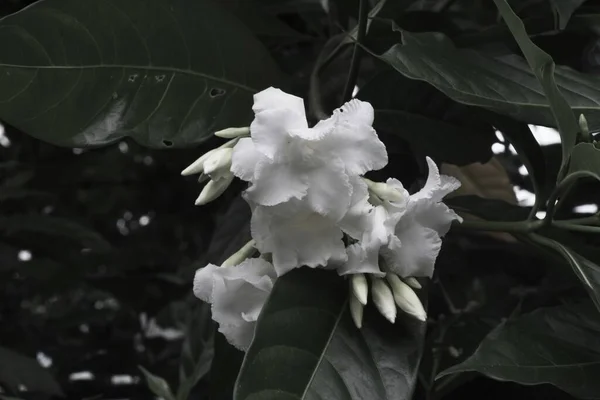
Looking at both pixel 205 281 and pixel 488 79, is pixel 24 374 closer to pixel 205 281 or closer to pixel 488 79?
pixel 205 281

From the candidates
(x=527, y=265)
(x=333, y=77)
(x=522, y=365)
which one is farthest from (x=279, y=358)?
(x=527, y=265)

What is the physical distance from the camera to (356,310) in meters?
0.50

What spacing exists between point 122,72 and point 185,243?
979 mm

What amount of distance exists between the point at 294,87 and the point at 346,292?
A: 0.33 meters

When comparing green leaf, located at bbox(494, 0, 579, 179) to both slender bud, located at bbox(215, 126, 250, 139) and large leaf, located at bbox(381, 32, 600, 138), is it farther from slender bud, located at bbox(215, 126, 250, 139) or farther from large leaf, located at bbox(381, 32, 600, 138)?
slender bud, located at bbox(215, 126, 250, 139)

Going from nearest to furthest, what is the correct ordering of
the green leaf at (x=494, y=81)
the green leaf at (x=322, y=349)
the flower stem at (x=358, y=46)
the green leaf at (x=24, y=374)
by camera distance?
the green leaf at (x=322, y=349), the green leaf at (x=494, y=81), the flower stem at (x=358, y=46), the green leaf at (x=24, y=374)

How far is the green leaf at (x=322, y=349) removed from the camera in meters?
0.46

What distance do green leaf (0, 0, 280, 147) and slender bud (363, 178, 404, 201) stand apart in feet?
0.74

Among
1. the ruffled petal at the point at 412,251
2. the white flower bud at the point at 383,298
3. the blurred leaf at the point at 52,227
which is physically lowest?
the blurred leaf at the point at 52,227

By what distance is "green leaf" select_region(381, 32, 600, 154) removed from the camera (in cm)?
58

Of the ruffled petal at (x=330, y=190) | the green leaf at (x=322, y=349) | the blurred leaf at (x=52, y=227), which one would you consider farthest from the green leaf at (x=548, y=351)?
the blurred leaf at (x=52, y=227)

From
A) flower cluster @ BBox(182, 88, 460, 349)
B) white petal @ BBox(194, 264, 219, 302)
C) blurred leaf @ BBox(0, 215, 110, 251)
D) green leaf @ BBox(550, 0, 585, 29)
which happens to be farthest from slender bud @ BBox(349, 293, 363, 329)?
blurred leaf @ BBox(0, 215, 110, 251)

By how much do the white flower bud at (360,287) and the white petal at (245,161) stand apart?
0.10m

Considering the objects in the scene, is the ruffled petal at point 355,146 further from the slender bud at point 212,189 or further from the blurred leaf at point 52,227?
the blurred leaf at point 52,227
